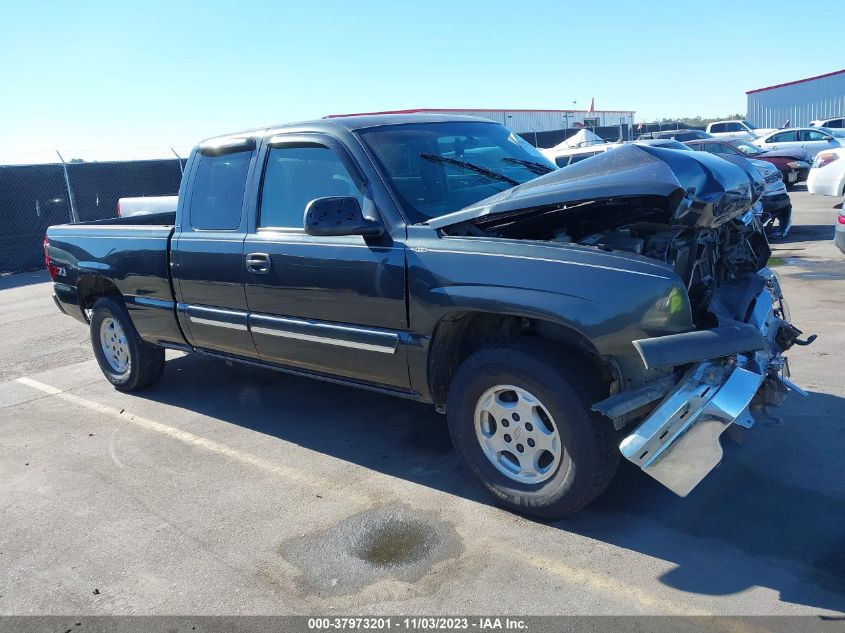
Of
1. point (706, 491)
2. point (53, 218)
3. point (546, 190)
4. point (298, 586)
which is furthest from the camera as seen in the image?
point (53, 218)

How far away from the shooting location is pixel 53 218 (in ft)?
53.2

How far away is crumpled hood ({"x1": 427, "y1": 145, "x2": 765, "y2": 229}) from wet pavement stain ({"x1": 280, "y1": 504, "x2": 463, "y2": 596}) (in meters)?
1.55

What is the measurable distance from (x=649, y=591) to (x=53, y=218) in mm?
16095

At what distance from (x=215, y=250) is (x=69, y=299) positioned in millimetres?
2306

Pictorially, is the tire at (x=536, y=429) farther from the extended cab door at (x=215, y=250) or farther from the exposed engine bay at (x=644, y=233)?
the extended cab door at (x=215, y=250)

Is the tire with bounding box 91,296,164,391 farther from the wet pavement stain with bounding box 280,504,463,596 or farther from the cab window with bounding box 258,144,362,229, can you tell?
the wet pavement stain with bounding box 280,504,463,596

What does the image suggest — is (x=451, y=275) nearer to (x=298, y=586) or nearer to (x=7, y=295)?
(x=298, y=586)

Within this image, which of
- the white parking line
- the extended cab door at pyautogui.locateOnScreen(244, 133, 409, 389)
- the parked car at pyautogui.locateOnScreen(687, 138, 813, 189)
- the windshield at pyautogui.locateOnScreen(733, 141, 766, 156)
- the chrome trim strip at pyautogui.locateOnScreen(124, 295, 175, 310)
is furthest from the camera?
the windshield at pyautogui.locateOnScreen(733, 141, 766, 156)

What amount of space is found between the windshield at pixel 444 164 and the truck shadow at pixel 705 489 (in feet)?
5.15

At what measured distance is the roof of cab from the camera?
463 centimetres

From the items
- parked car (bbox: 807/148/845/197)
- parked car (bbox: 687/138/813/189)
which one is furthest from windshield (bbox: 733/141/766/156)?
parked car (bbox: 807/148/845/197)

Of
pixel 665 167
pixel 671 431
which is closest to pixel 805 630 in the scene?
pixel 671 431

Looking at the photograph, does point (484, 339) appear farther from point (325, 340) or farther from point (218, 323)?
point (218, 323)

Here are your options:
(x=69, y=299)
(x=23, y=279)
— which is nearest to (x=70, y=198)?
(x=23, y=279)
